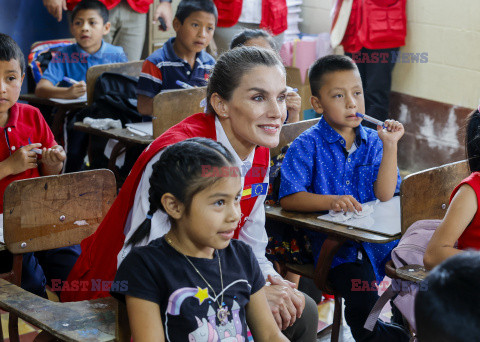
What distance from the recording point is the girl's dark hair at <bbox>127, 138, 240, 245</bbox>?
59.8 inches

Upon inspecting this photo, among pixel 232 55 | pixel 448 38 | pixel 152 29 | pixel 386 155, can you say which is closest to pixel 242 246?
pixel 232 55

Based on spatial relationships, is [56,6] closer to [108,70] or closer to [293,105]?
[108,70]

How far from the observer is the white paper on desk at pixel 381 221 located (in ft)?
7.02

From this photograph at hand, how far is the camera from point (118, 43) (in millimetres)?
4867

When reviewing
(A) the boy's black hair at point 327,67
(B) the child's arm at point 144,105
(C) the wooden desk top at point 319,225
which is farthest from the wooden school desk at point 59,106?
(C) the wooden desk top at point 319,225

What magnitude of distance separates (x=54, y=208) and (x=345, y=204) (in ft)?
2.89

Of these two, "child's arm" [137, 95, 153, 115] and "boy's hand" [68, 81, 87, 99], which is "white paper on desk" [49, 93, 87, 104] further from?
"child's arm" [137, 95, 153, 115]

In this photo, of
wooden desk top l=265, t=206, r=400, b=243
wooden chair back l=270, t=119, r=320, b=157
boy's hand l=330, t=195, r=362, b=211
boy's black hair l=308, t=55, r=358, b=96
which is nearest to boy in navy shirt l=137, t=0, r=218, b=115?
wooden chair back l=270, t=119, r=320, b=157

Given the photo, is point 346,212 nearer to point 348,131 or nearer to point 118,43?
point 348,131

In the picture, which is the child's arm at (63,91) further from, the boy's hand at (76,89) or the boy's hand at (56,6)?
the boy's hand at (56,6)

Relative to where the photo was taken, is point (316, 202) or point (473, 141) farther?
point (316, 202)

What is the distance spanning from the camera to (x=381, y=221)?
222 cm

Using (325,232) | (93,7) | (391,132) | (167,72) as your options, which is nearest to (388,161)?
(391,132)

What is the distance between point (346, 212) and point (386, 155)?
0.28 metres
